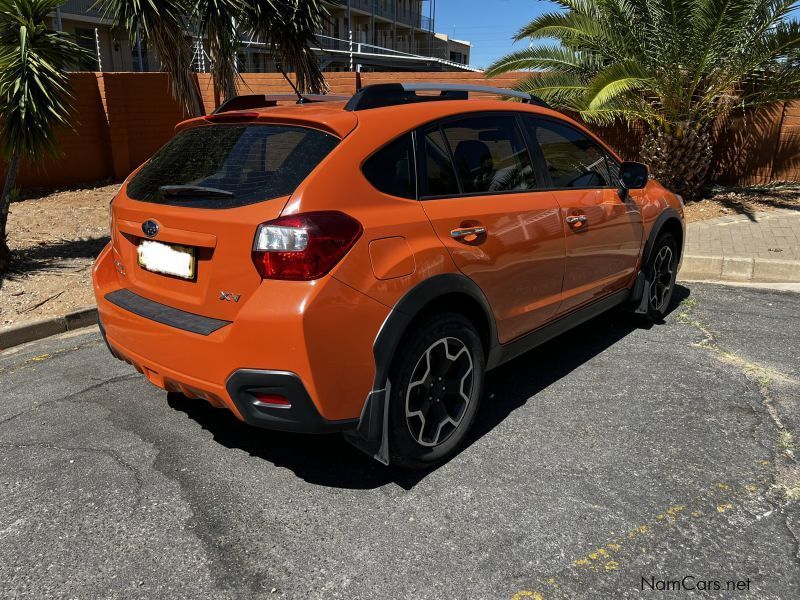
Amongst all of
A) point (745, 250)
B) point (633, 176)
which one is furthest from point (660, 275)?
point (745, 250)

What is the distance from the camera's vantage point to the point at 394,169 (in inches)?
110

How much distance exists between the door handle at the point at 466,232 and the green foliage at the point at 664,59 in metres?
5.64

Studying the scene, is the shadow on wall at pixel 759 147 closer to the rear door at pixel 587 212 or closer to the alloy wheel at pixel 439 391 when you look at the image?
the rear door at pixel 587 212

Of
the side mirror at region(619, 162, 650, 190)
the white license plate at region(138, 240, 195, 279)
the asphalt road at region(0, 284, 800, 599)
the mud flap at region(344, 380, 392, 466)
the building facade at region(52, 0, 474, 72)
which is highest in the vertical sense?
the building facade at region(52, 0, 474, 72)

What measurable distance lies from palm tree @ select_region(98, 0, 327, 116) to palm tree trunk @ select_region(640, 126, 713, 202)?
501cm

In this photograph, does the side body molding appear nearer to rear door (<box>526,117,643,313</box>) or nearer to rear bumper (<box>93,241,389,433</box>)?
rear bumper (<box>93,241,389,433</box>)

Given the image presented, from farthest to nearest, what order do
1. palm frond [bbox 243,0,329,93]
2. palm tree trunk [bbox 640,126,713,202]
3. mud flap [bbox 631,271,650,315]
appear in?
palm tree trunk [bbox 640,126,713,202] → palm frond [bbox 243,0,329,93] → mud flap [bbox 631,271,650,315]

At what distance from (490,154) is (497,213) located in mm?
370

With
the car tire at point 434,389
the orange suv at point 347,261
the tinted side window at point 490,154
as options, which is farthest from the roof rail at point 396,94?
the car tire at point 434,389

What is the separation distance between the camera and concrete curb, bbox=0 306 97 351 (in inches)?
194

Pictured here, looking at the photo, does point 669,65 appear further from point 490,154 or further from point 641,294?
point 490,154

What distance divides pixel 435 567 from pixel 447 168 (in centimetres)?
176

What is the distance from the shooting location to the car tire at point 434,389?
272 centimetres

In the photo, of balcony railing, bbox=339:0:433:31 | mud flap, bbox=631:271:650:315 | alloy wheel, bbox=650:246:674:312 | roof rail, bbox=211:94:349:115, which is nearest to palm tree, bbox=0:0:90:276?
roof rail, bbox=211:94:349:115
